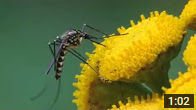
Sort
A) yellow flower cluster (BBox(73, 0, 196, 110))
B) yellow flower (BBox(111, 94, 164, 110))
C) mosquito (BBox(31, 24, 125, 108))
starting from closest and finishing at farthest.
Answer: yellow flower (BBox(111, 94, 164, 110))
yellow flower cluster (BBox(73, 0, 196, 110))
mosquito (BBox(31, 24, 125, 108))

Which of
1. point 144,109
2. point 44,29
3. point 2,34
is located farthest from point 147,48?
point 2,34

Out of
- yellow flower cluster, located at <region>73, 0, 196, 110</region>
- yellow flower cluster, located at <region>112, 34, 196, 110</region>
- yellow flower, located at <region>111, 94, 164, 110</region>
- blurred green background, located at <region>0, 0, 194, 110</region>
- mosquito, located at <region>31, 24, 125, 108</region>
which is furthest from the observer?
blurred green background, located at <region>0, 0, 194, 110</region>

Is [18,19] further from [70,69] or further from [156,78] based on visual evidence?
[156,78]

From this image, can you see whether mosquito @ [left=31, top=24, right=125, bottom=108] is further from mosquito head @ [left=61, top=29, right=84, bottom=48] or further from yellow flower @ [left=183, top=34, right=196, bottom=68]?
yellow flower @ [left=183, top=34, right=196, bottom=68]

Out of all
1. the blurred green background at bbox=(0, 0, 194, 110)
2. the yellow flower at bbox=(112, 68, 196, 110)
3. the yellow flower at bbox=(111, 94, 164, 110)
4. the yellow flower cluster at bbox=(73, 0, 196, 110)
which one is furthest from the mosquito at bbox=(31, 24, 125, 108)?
the blurred green background at bbox=(0, 0, 194, 110)

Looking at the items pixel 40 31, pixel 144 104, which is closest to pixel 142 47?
pixel 144 104

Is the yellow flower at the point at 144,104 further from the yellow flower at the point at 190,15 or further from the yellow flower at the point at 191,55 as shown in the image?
the yellow flower at the point at 190,15

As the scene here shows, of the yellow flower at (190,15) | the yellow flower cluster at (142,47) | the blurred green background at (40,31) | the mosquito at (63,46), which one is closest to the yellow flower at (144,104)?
the yellow flower cluster at (142,47)
